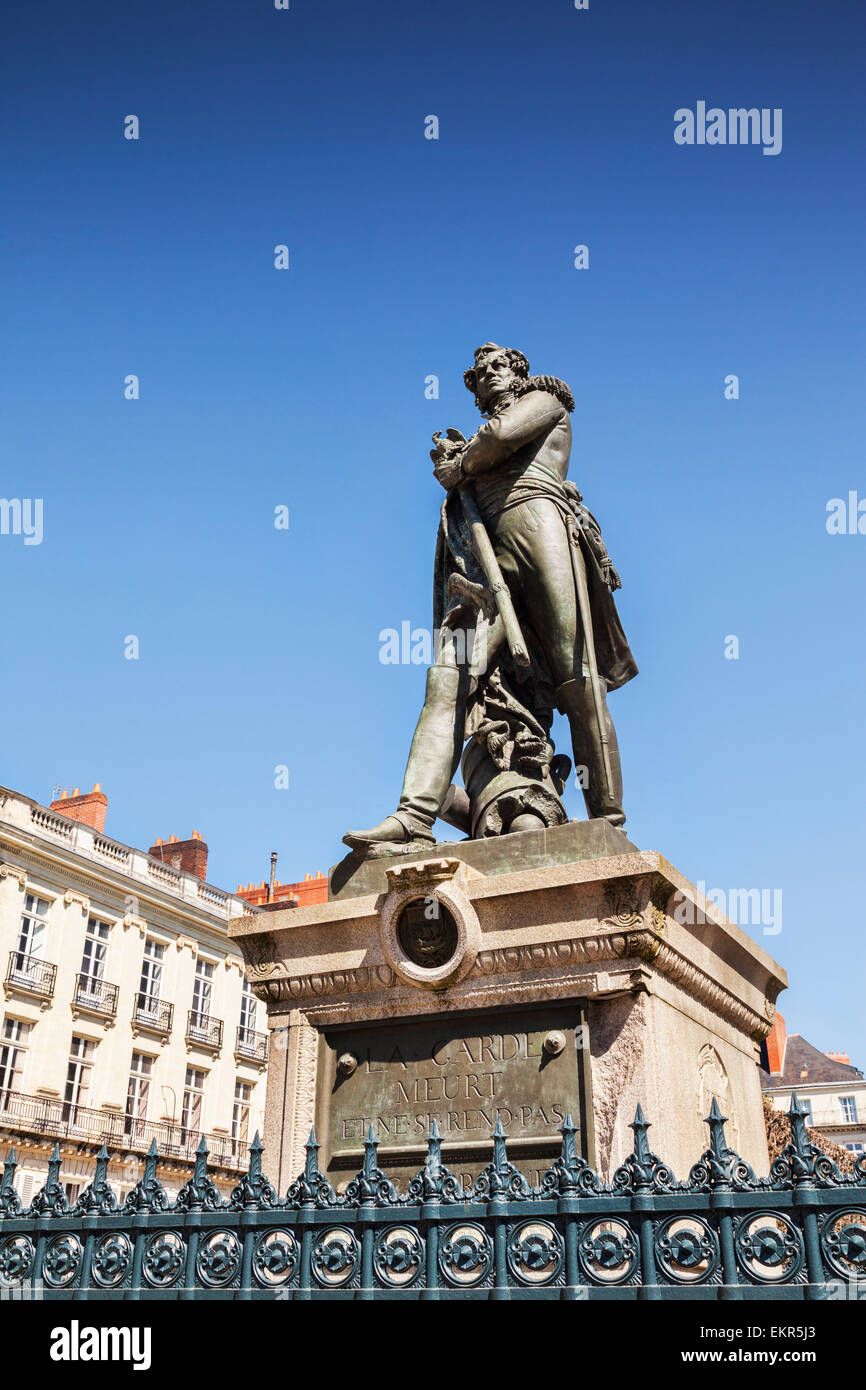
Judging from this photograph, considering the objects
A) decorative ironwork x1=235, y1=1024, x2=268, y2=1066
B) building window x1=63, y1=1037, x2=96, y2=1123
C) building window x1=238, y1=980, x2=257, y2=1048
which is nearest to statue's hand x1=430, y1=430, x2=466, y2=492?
building window x1=63, y1=1037, x2=96, y2=1123

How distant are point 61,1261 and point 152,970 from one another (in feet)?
137

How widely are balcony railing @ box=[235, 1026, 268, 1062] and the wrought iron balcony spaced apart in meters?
8.01

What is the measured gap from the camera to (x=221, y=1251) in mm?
4926

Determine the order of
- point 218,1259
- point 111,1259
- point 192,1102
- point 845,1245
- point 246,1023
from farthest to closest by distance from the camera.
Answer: point 246,1023
point 192,1102
point 111,1259
point 218,1259
point 845,1245

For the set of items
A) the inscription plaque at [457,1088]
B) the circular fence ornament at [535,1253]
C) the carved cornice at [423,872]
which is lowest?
the circular fence ornament at [535,1253]

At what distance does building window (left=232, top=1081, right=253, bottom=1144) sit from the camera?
4788 cm

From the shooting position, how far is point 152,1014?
44156 mm

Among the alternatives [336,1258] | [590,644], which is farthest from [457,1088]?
[590,644]

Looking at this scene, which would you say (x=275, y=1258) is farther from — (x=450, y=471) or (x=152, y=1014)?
(x=152, y=1014)

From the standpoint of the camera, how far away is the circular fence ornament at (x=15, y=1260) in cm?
528

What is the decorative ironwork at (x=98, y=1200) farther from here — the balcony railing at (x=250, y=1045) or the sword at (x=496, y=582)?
the balcony railing at (x=250, y=1045)

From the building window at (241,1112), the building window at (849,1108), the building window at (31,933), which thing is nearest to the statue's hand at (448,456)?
the building window at (31,933)

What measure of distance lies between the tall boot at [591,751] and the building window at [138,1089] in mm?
38830
